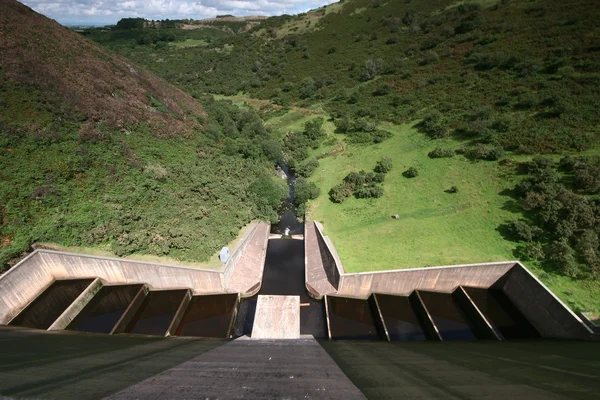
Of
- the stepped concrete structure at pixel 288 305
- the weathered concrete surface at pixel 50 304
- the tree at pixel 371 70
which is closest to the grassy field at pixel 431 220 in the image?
the stepped concrete structure at pixel 288 305

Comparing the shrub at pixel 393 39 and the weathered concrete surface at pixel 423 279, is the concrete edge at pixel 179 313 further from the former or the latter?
the shrub at pixel 393 39

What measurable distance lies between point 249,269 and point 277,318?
504 cm

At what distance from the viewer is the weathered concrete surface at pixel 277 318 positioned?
16.1 metres

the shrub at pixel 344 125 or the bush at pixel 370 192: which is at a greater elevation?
the shrub at pixel 344 125

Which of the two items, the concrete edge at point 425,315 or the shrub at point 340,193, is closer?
the concrete edge at point 425,315

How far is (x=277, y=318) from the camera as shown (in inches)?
666

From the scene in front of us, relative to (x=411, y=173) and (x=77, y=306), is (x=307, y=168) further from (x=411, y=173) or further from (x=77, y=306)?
(x=77, y=306)

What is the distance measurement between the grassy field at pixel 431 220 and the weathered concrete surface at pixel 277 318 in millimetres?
4735

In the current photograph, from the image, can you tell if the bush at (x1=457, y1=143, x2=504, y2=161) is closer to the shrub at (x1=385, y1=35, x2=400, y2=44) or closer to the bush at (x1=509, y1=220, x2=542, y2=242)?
the bush at (x1=509, y1=220, x2=542, y2=242)

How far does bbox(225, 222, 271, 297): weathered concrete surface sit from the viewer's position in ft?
64.0

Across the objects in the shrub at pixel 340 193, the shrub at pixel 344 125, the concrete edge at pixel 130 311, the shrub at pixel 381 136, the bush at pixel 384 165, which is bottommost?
the concrete edge at pixel 130 311

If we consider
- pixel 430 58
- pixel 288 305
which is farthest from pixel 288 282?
pixel 430 58

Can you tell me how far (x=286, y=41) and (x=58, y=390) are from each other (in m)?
89.1

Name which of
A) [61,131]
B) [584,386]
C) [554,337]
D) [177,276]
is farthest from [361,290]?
[61,131]
